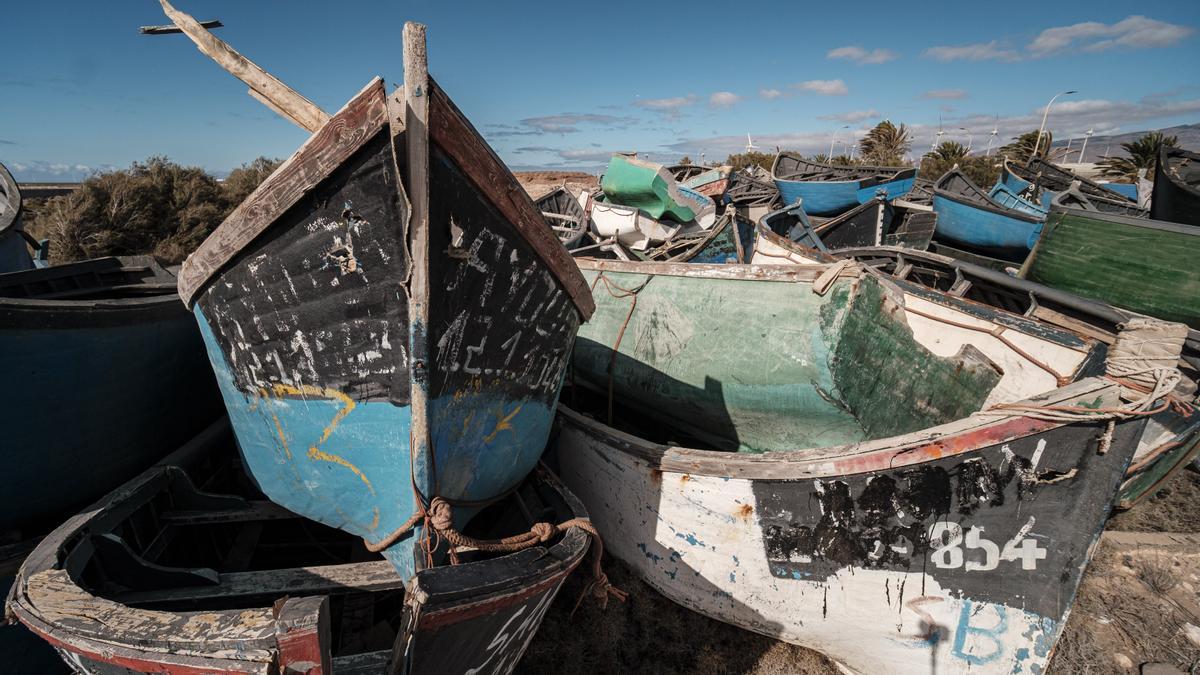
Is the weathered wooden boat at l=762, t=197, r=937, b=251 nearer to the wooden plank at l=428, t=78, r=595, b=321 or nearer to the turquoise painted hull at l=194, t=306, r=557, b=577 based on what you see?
the wooden plank at l=428, t=78, r=595, b=321

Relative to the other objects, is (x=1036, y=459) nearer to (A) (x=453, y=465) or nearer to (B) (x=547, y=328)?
(B) (x=547, y=328)

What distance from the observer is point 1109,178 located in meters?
25.1

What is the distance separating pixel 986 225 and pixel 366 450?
1041 centimetres

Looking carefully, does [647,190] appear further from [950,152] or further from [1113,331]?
[950,152]

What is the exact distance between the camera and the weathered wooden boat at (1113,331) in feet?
10.7

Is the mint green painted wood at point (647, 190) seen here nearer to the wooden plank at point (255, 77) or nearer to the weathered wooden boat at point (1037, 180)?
the weathered wooden boat at point (1037, 180)

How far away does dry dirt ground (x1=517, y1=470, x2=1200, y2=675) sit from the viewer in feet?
9.80

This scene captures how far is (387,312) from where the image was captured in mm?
2004

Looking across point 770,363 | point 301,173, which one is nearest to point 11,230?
point 301,173

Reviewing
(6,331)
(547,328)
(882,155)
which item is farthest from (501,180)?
(882,155)

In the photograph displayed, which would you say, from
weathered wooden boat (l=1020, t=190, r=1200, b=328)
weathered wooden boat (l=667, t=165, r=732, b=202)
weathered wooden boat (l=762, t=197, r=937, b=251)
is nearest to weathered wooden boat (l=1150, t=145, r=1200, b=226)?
weathered wooden boat (l=1020, t=190, r=1200, b=328)

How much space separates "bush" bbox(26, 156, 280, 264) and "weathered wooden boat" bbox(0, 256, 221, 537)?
26.0ft

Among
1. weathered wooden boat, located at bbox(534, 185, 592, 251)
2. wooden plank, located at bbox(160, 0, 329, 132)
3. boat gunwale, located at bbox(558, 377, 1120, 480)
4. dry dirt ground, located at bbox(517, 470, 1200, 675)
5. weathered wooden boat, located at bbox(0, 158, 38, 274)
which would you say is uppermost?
wooden plank, located at bbox(160, 0, 329, 132)

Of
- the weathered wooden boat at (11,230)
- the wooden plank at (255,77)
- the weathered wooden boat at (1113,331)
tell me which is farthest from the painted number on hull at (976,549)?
the weathered wooden boat at (11,230)
